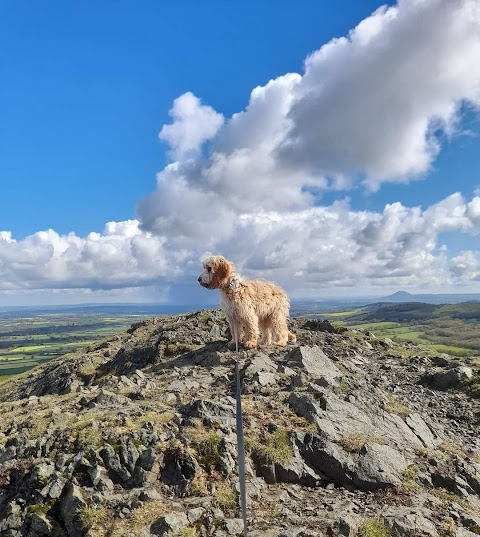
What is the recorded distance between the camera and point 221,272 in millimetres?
16312

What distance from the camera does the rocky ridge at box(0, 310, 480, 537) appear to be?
726cm

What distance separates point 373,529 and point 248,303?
10.5 m

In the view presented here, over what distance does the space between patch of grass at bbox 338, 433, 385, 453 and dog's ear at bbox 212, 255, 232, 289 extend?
26.6 feet

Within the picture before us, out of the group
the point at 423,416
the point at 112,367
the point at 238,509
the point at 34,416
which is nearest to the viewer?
the point at 238,509

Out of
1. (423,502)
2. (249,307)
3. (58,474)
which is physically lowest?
(423,502)

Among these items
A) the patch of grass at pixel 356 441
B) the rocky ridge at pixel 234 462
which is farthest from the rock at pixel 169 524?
the patch of grass at pixel 356 441

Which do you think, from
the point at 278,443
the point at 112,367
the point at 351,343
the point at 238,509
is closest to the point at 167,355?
the point at 112,367

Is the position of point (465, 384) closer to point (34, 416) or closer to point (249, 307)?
point (249, 307)

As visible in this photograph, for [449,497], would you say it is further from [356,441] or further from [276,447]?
[276,447]

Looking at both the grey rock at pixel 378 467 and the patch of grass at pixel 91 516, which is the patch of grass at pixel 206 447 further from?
the grey rock at pixel 378 467

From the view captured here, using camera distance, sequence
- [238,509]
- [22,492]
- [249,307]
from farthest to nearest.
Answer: [249,307], [22,492], [238,509]

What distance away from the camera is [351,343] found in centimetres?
2323

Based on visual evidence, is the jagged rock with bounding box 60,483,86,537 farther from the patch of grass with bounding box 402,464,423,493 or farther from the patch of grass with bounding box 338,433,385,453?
the patch of grass with bounding box 402,464,423,493

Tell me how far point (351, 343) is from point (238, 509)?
16.9 metres
